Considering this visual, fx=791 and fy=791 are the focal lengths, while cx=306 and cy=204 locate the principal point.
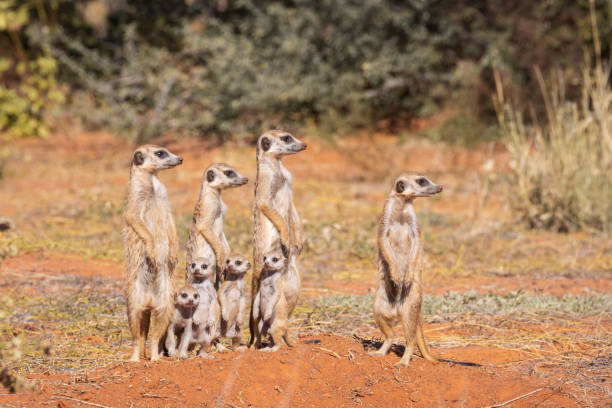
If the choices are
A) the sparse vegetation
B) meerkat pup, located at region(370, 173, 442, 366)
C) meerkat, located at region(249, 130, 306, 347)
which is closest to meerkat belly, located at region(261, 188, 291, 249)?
meerkat, located at region(249, 130, 306, 347)

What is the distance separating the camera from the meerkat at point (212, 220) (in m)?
5.43

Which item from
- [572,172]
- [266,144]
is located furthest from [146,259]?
[572,172]

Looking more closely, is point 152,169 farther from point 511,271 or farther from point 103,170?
point 103,170

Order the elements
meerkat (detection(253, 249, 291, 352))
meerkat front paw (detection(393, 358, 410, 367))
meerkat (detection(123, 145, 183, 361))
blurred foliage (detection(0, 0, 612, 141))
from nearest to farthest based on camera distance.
Answer: meerkat front paw (detection(393, 358, 410, 367))
meerkat (detection(123, 145, 183, 361))
meerkat (detection(253, 249, 291, 352))
blurred foliage (detection(0, 0, 612, 141))

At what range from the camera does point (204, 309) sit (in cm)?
509

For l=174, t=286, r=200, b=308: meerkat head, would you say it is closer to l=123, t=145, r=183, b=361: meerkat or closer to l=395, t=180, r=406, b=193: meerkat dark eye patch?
l=123, t=145, r=183, b=361: meerkat

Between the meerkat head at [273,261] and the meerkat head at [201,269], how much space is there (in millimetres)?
366

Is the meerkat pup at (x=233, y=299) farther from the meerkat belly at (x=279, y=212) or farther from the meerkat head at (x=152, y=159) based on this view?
the meerkat head at (x=152, y=159)

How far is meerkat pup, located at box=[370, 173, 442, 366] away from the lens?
5.03m

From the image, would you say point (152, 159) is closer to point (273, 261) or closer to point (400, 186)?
point (273, 261)

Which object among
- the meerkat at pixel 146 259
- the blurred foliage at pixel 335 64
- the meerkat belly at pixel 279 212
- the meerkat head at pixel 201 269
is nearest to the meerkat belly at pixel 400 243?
the meerkat belly at pixel 279 212

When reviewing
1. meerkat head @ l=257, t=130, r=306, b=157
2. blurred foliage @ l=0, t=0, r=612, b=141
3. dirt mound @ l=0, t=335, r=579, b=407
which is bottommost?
dirt mound @ l=0, t=335, r=579, b=407

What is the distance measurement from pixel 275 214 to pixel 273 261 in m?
0.39

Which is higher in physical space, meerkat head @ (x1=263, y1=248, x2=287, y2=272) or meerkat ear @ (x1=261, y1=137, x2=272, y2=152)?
meerkat ear @ (x1=261, y1=137, x2=272, y2=152)
